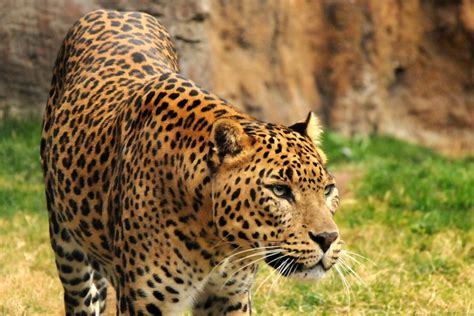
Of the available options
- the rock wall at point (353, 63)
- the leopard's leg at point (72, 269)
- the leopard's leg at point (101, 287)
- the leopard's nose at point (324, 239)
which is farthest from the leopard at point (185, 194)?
the rock wall at point (353, 63)

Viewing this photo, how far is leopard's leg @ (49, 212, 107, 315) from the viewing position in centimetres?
640

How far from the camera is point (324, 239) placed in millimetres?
4809

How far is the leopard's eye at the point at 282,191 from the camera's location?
4.86m

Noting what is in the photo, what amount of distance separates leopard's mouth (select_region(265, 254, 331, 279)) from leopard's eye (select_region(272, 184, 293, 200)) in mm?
260

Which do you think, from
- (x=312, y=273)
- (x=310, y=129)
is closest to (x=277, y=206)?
(x=312, y=273)

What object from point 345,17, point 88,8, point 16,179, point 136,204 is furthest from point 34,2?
point 136,204

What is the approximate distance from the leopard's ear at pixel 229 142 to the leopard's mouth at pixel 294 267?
46 centimetres

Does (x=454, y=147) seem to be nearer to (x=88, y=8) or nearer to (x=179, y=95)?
(x=88, y=8)

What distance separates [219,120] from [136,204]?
2.00ft

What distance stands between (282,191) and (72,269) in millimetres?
1985

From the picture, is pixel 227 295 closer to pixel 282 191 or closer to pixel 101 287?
pixel 282 191

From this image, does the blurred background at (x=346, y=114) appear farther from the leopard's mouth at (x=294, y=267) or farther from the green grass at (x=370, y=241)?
the leopard's mouth at (x=294, y=267)

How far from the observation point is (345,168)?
11.8 meters

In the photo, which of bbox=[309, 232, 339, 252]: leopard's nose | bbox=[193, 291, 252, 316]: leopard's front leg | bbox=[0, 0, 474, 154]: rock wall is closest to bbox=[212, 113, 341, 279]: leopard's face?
bbox=[309, 232, 339, 252]: leopard's nose
